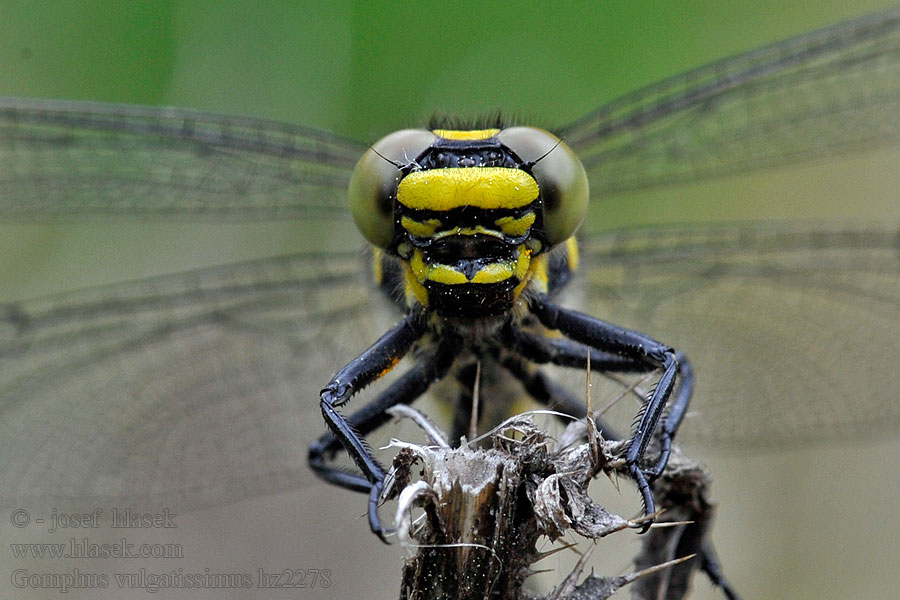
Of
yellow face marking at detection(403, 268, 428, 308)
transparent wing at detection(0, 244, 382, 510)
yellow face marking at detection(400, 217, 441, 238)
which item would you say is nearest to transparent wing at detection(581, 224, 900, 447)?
transparent wing at detection(0, 244, 382, 510)

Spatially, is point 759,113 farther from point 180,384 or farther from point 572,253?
point 180,384

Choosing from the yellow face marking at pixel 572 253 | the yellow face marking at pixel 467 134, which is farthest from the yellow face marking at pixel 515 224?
the yellow face marking at pixel 572 253

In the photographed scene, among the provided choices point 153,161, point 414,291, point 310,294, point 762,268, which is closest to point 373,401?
point 414,291

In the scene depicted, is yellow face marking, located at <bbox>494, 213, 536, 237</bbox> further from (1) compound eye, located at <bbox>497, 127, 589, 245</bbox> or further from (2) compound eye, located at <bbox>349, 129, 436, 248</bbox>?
(2) compound eye, located at <bbox>349, 129, 436, 248</bbox>

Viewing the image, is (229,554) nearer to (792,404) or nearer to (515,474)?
(792,404)

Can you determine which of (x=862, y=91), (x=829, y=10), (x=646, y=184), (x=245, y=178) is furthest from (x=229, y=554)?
(x=829, y=10)

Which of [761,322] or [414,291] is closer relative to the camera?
[414,291]

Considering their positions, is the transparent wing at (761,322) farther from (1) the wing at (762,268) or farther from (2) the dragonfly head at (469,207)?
(2) the dragonfly head at (469,207)
